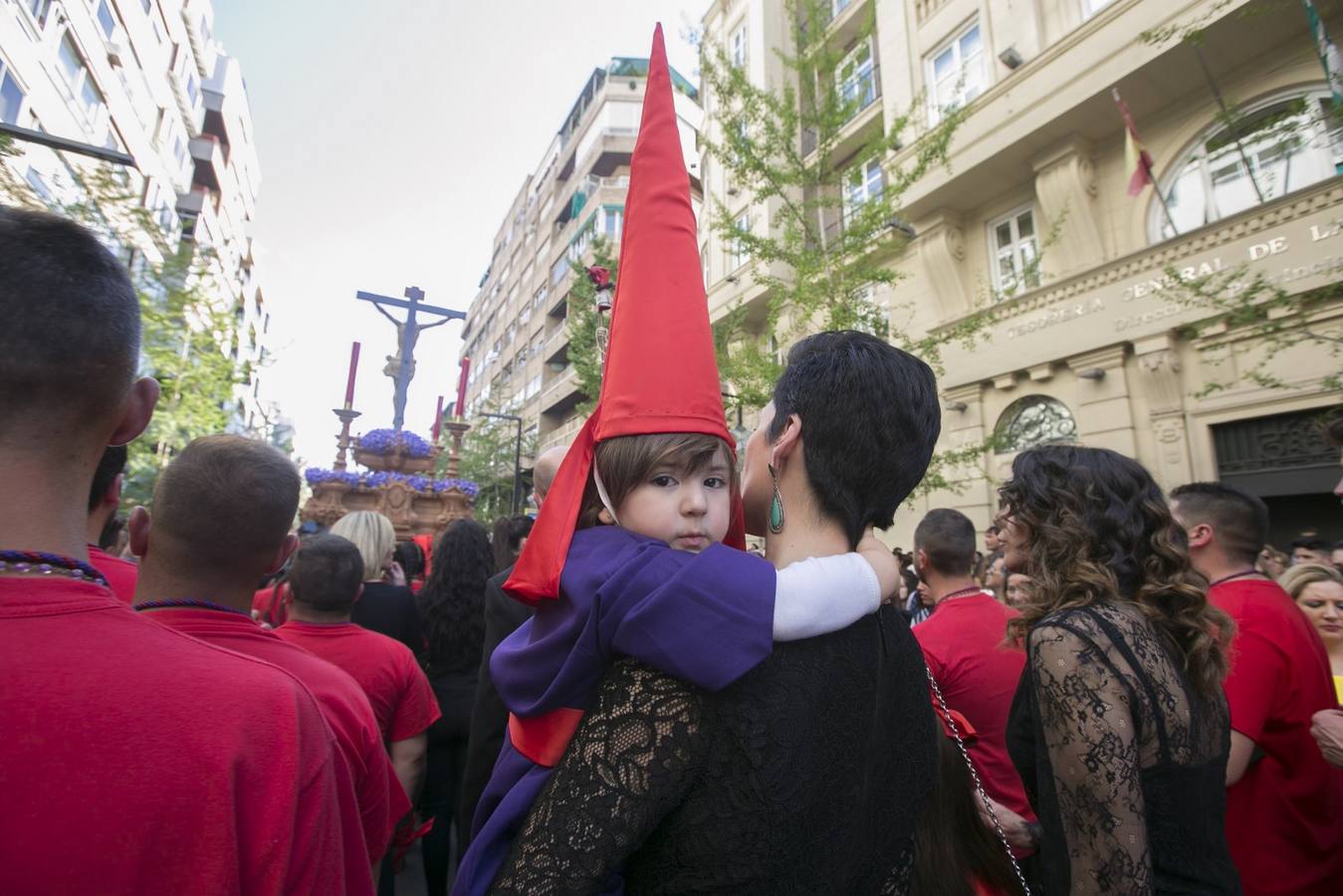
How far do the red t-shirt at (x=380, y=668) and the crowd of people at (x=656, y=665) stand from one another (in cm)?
73

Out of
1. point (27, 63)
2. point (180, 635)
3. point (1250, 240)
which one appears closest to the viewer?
point (180, 635)

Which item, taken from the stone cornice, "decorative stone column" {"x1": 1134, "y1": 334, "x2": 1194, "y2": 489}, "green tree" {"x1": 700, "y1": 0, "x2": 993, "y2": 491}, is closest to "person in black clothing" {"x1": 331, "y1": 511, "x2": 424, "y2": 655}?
"green tree" {"x1": 700, "y1": 0, "x2": 993, "y2": 491}

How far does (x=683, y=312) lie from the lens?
1.51 meters

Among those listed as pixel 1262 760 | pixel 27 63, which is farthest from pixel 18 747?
pixel 27 63

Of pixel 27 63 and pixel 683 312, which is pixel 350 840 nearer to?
pixel 683 312

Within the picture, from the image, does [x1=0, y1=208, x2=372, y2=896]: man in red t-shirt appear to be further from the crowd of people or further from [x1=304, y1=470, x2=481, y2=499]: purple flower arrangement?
[x1=304, y1=470, x2=481, y2=499]: purple flower arrangement

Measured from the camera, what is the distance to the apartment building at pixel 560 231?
32.2 meters

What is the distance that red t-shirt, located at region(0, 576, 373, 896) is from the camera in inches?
29.9

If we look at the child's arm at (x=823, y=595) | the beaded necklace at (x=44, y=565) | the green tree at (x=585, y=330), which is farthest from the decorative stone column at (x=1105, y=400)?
the beaded necklace at (x=44, y=565)

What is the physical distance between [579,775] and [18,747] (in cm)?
67

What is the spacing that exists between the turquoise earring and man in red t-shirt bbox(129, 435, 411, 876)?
4.09 feet

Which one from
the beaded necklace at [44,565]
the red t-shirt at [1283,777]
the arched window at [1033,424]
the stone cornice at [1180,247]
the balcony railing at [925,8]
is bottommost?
the red t-shirt at [1283,777]

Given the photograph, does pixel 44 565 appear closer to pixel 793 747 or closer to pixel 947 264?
pixel 793 747

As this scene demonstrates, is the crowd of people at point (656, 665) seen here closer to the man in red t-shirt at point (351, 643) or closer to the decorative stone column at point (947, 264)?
the man in red t-shirt at point (351, 643)
